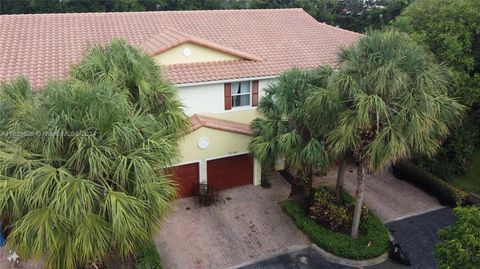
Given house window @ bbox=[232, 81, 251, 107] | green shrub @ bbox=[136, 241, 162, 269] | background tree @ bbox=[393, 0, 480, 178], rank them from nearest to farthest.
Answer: green shrub @ bbox=[136, 241, 162, 269] < background tree @ bbox=[393, 0, 480, 178] < house window @ bbox=[232, 81, 251, 107]

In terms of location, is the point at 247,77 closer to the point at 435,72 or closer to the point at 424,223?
the point at 435,72

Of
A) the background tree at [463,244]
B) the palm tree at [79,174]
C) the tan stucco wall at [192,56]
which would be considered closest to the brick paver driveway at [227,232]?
the palm tree at [79,174]

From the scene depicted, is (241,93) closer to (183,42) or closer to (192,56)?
(192,56)

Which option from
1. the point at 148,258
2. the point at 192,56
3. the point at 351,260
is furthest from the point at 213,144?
the point at 351,260

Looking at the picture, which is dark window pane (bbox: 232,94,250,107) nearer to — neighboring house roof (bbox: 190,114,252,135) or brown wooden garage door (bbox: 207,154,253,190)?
neighboring house roof (bbox: 190,114,252,135)

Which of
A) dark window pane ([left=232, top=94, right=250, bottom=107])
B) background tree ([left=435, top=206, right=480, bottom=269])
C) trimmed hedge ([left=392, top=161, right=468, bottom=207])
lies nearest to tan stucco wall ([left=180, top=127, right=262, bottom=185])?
dark window pane ([left=232, top=94, right=250, bottom=107])

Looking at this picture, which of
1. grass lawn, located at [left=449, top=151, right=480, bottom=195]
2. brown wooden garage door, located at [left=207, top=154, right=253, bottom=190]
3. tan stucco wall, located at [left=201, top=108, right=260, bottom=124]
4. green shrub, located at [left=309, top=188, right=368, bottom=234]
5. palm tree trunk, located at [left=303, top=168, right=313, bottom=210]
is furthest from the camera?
grass lawn, located at [left=449, top=151, right=480, bottom=195]

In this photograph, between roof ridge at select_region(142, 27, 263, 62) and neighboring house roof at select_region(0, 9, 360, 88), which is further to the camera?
neighboring house roof at select_region(0, 9, 360, 88)

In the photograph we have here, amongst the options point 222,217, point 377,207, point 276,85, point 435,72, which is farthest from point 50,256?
point 377,207
